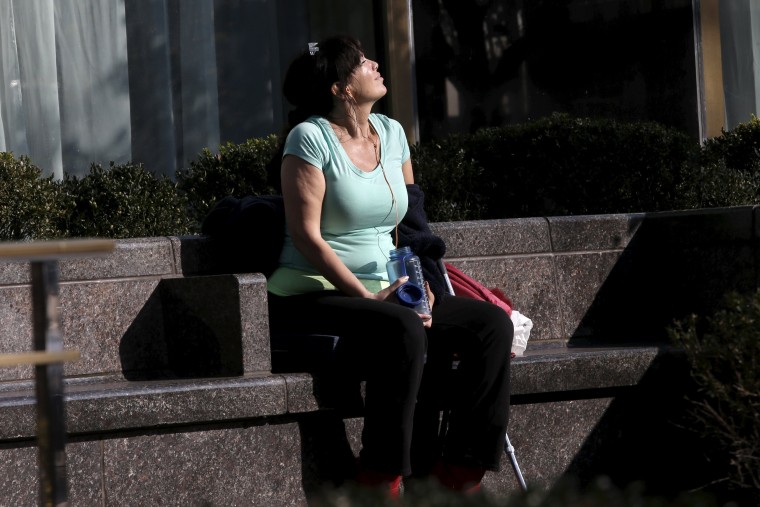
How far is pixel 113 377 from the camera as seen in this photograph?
228 inches

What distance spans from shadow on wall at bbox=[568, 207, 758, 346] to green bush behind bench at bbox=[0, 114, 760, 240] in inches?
52.1

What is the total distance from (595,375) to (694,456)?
645 millimetres

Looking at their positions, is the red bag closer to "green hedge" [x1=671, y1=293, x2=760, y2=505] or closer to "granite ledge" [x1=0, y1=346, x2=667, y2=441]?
"granite ledge" [x1=0, y1=346, x2=667, y2=441]

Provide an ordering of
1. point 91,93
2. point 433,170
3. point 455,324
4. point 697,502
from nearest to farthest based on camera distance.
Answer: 1. point 697,502
2. point 455,324
3. point 433,170
4. point 91,93

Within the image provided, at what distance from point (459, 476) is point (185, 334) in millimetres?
1412

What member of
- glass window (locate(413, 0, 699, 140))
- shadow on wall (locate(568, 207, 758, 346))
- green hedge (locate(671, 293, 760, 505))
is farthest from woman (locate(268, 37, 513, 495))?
glass window (locate(413, 0, 699, 140))

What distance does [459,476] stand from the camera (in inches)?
202

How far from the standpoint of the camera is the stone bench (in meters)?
5.06

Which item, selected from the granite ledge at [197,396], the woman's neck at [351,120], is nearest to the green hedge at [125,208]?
the granite ledge at [197,396]

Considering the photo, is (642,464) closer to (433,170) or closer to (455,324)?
(455,324)

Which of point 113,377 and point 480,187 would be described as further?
point 480,187

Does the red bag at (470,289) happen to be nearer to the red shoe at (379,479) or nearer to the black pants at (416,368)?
the black pants at (416,368)

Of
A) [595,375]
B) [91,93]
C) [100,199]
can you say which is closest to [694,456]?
[595,375]

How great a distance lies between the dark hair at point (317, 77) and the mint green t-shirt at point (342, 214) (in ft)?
0.35
